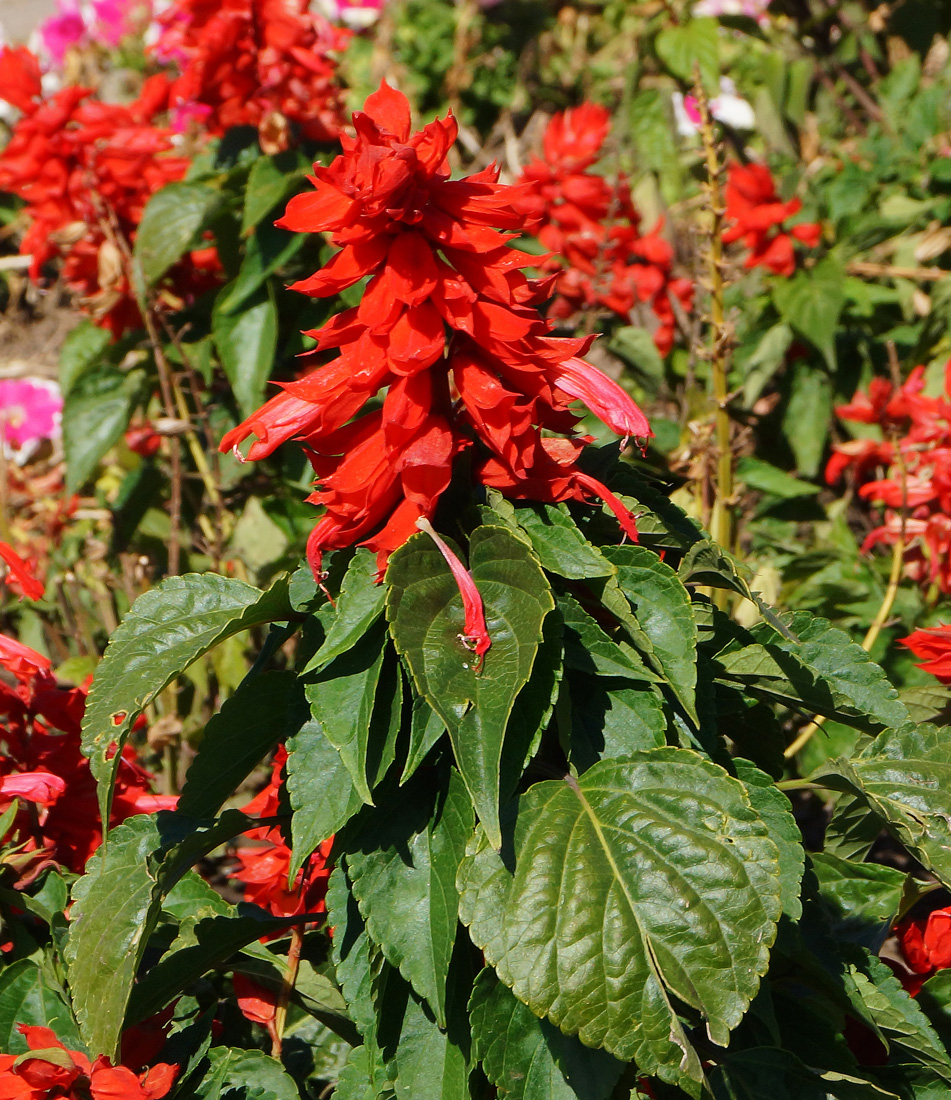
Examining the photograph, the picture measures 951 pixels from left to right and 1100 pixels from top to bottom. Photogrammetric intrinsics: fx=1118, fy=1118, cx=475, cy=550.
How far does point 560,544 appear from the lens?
98 cm

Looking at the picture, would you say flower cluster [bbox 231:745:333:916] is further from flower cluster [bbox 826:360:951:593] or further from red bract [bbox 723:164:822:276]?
red bract [bbox 723:164:822:276]

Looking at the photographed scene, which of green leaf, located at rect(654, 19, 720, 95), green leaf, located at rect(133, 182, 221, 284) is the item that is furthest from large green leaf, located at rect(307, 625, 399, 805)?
green leaf, located at rect(654, 19, 720, 95)

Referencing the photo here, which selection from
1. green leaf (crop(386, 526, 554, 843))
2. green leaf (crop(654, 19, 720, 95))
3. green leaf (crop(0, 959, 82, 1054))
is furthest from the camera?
green leaf (crop(654, 19, 720, 95))

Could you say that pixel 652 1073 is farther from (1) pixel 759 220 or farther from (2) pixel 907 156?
(2) pixel 907 156

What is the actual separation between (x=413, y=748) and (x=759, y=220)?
2127 mm

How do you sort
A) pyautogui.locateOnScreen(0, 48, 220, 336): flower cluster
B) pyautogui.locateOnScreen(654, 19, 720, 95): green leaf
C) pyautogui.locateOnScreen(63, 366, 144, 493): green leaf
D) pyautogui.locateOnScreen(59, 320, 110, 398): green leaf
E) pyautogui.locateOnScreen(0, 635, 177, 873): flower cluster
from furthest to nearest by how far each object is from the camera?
pyautogui.locateOnScreen(654, 19, 720, 95): green leaf < pyautogui.locateOnScreen(59, 320, 110, 398): green leaf < pyautogui.locateOnScreen(63, 366, 144, 493): green leaf < pyautogui.locateOnScreen(0, 48, 220, 336): flower cluster < pyautogui.locateOnScreen(0, 635, 177, 873): flower cluster

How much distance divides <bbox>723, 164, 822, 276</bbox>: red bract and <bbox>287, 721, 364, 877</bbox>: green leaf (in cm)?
204

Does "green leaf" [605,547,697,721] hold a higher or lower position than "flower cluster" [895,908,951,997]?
higher

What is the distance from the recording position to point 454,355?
1.00m

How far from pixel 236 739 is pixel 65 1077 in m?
0.36

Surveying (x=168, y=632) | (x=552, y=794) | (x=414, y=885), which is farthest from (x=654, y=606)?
(x=168, y=632)

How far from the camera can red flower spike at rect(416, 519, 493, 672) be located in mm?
919

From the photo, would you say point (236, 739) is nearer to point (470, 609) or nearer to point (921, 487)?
point (470, 609)

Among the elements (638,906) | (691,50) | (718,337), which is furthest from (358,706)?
(691,50)
